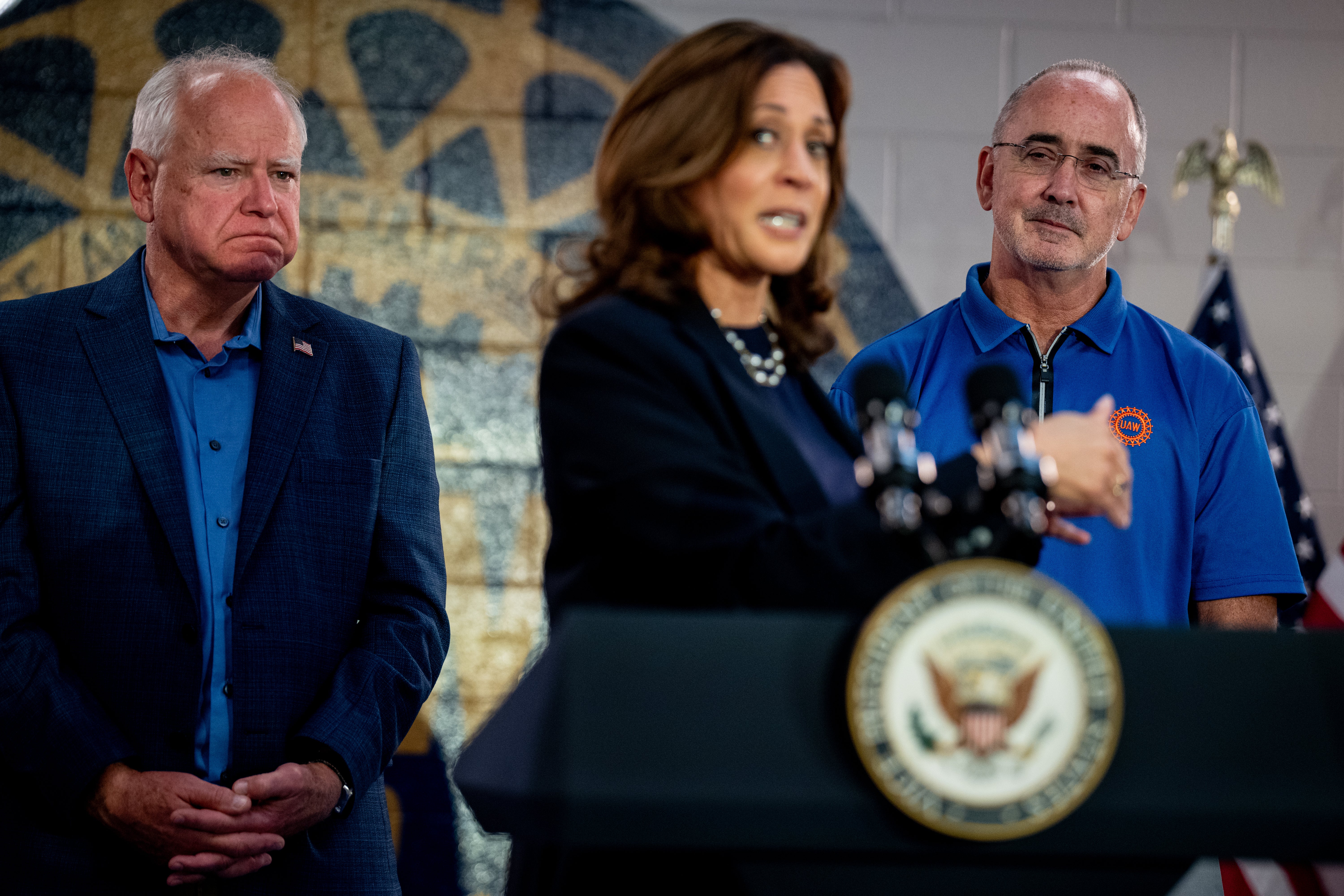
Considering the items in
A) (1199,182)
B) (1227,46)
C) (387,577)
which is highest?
(1227,46)

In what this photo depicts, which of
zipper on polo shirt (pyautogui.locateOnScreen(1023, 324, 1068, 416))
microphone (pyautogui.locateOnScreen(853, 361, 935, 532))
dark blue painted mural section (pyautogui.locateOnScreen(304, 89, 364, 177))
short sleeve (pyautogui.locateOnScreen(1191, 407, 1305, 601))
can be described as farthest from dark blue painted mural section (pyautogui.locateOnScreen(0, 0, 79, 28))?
microphone (pyautogui.locateOnScreen(853, 361, 935, 532))

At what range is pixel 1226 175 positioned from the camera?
292 cm

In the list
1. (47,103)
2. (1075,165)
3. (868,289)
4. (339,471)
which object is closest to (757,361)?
(339,471)

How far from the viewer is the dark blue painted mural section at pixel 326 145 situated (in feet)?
9.79

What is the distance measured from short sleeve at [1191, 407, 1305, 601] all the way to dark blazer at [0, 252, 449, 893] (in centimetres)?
102

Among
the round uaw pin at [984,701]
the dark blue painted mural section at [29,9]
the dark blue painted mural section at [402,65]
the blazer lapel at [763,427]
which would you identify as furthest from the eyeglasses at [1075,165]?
the dark blue painted mural section at [29,9]

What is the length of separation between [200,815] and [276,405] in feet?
1.70

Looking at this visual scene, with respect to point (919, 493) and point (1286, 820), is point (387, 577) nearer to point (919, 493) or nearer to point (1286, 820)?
point (919, 493)

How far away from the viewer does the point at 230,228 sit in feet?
5.55

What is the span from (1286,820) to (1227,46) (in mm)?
2874

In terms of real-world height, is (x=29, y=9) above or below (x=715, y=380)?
above

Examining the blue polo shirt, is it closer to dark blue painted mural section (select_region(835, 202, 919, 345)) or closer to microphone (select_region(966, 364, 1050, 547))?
microphone (select_region(966, 364, 1050, 547))

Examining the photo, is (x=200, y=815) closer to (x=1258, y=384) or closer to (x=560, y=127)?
(x=560, y=127)

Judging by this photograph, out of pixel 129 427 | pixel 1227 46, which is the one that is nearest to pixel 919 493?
pixel 129 427
